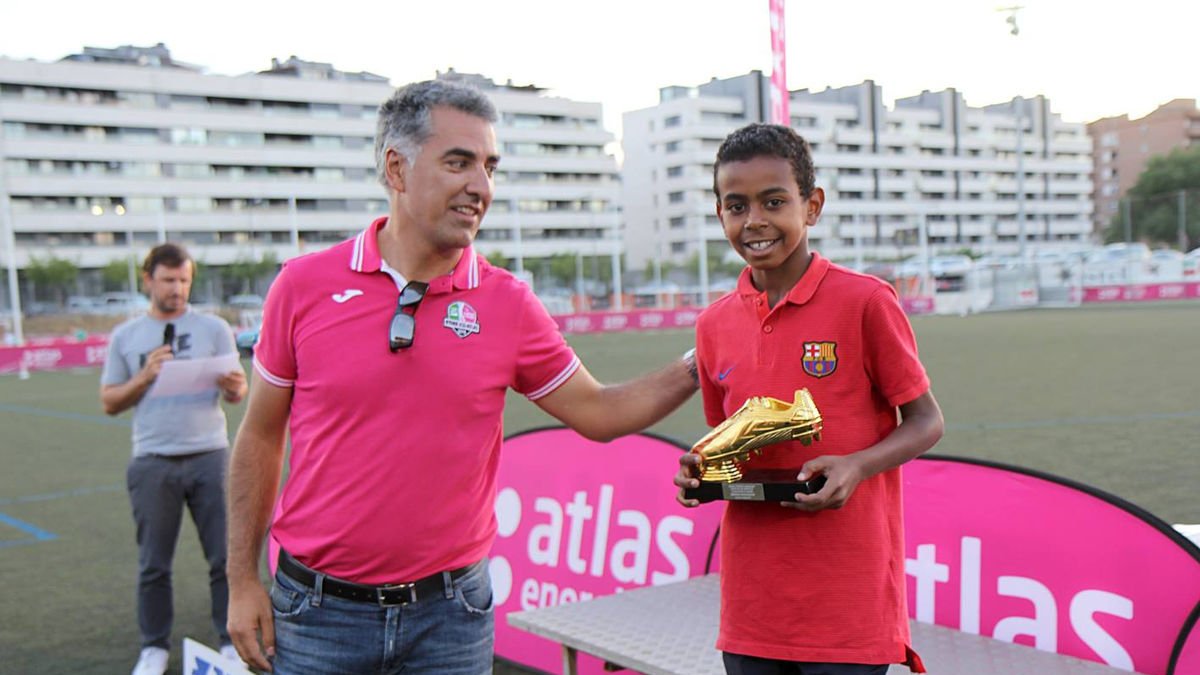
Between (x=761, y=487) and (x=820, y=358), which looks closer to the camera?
(x=761, y=487)

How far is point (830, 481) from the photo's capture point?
7.14 ft

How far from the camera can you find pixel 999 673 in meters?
3.07

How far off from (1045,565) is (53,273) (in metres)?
70.2

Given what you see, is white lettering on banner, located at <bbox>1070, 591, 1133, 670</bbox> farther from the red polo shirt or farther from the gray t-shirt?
the gray t-shirt

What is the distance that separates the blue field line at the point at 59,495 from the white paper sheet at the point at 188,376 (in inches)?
216

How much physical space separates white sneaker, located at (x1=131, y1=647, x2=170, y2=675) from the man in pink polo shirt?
2903 mm

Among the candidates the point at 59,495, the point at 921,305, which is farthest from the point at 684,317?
the point at 59,495

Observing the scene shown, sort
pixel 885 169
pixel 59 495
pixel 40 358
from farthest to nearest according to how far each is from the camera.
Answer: pixel 885 169 → pixel 40 358 → pixel 59 495

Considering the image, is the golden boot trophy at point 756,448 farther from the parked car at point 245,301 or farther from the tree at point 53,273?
the tree at point 53,273

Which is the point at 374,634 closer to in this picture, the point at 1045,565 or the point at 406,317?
the point at 406,317

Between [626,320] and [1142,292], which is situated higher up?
[1142,292]

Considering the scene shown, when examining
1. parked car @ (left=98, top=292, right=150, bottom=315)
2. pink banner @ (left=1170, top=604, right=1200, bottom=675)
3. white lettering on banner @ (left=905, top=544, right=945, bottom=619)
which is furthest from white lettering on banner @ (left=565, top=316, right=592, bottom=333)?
pink banner @ (left=1170, top=604, right=1200, bottom=675)

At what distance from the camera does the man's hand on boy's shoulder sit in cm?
217

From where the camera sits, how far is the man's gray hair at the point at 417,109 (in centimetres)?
241
